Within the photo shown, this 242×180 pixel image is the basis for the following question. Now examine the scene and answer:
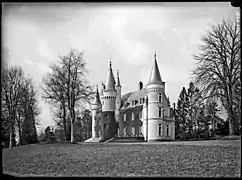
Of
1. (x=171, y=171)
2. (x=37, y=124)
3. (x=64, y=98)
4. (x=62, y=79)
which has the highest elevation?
(x=62, y=79)

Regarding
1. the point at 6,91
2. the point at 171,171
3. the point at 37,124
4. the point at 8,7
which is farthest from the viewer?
the point at 37,124

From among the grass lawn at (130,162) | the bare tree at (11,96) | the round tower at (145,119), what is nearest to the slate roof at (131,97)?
the round tower at (145,119)

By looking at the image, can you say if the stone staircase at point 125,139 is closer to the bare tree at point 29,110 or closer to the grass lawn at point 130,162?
the bare tree at point 29,110

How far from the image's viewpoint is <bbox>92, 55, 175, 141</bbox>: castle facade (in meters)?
19.0

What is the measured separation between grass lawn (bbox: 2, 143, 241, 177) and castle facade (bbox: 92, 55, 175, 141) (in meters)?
6.92

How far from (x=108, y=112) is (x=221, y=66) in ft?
32.7

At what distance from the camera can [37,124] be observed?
50.0ft

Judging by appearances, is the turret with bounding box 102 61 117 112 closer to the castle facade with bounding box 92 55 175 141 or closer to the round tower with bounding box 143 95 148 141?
the castle facade with bounding box 92 55 175 141

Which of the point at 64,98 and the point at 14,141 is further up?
the point at 64,98

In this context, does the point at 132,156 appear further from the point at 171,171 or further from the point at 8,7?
the point at 8,7

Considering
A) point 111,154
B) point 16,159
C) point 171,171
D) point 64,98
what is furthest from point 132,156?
point 64,98

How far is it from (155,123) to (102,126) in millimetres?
3414

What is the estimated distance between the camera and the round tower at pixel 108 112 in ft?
63.5

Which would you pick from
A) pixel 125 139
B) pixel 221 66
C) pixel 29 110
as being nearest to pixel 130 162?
pixel 221 66
